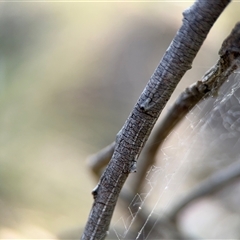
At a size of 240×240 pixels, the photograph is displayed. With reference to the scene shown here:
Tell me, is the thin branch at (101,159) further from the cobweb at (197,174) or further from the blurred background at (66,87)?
the blurred background at (66,87)

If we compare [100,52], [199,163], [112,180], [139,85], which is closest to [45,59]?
[100,52]

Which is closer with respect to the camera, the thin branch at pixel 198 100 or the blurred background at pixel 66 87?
the thin branch at pixel 198 100

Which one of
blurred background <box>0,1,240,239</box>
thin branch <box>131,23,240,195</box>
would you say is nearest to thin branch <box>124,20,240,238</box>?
thin branch <box>131,23,240,195</box>

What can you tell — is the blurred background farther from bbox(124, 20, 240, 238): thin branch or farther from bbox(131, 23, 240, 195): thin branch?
bbox(131, 23, 240, 195): thin branch

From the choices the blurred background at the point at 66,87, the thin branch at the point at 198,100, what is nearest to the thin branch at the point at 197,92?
the thin branch at the point at 198,100

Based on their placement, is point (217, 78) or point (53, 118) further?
point (53, 118)

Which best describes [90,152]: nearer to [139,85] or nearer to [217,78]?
[139,85]
